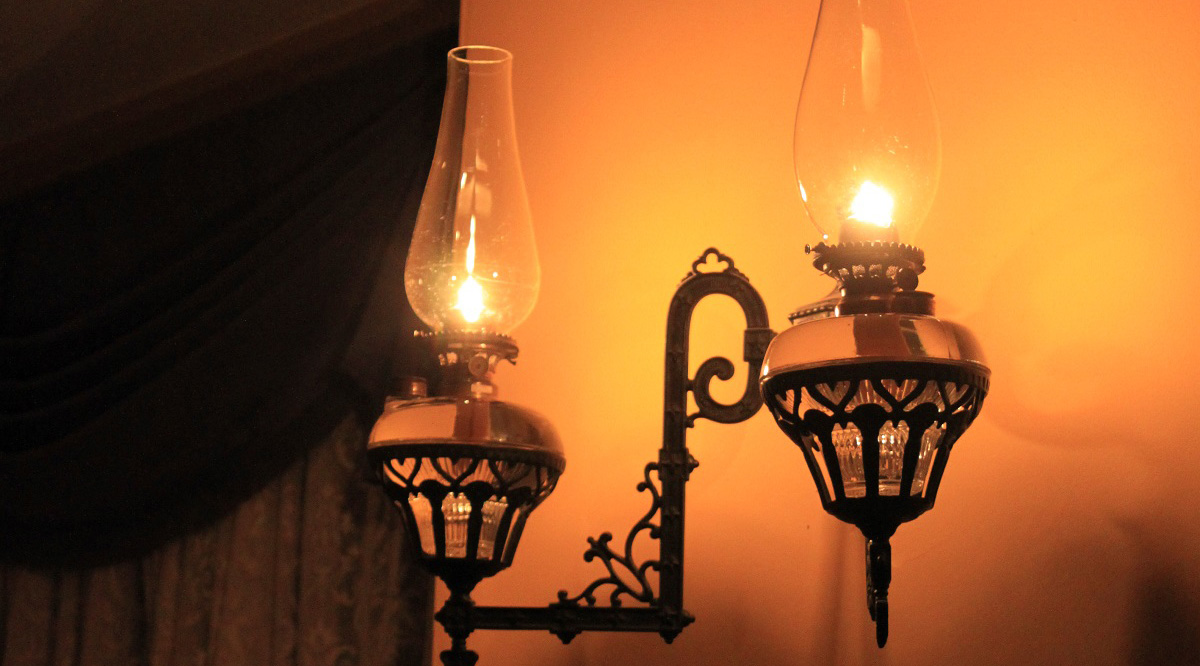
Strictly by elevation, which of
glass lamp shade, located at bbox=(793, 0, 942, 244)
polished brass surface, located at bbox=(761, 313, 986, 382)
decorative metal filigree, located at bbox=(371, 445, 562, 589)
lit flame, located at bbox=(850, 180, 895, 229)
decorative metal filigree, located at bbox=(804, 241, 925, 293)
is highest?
glass lamp shade, located at bbox=(793, 0, 942, 244)

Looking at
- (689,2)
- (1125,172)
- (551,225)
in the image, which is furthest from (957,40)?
(551,225)

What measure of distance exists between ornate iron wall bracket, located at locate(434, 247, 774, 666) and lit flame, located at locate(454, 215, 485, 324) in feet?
0.60

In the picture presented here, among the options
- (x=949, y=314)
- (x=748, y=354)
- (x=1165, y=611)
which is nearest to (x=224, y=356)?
(x=748, y=354)

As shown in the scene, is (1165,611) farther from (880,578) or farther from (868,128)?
(868,128)

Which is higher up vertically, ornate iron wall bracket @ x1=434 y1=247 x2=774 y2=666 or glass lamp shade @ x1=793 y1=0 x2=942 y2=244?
glass lamp shade @ x1=793 y1=0 x2=942 y2=244

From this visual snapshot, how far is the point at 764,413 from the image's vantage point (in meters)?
1.18

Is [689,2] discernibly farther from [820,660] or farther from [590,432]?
[820,660]

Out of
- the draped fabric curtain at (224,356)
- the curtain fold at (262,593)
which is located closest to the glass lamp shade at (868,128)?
the draped fabric curtain at (224,356)

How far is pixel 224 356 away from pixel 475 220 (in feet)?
2.06

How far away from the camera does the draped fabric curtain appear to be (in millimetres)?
1476

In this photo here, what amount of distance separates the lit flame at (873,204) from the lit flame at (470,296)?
1.09 ft

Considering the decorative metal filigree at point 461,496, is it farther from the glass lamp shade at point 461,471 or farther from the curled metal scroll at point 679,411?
the curled metal scroll at point 679,411

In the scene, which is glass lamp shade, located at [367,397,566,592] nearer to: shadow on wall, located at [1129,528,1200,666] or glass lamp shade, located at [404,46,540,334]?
glass lamp shade, located at [404,46,540,334]

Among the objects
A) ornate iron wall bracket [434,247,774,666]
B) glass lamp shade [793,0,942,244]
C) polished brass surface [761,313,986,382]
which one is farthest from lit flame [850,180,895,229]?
ornate iron wall bracket [434,247,774,666]
